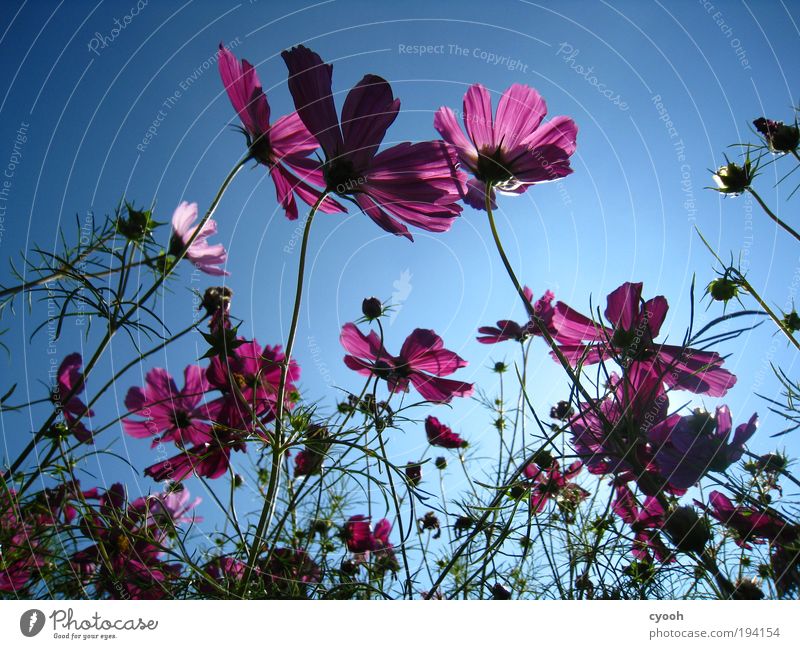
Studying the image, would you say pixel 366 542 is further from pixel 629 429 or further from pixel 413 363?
pixel 629 429

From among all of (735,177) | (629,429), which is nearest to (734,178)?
(735,177)

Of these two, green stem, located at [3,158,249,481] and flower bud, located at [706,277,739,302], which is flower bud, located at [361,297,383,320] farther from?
flower bud, located at [706,277,739,302]

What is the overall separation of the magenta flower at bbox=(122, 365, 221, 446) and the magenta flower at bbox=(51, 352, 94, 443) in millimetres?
62

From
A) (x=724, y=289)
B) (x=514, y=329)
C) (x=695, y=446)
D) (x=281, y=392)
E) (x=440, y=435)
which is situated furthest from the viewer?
(x=514, y=329)

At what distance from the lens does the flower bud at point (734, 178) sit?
0.65 m

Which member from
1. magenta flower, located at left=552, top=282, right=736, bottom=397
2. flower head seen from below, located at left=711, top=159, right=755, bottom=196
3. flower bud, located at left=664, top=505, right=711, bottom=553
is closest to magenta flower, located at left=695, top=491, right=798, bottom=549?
flower bud, located at left=664, top=505, right=711, bottom=553

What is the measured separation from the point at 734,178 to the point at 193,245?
726mm

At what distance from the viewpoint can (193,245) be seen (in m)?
0.64

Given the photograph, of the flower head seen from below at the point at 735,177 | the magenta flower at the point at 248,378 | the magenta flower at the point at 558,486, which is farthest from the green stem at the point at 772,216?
the magenta flower at the point at 248,378

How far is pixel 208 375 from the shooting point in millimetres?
578

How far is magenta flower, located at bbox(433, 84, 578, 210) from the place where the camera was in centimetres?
56
